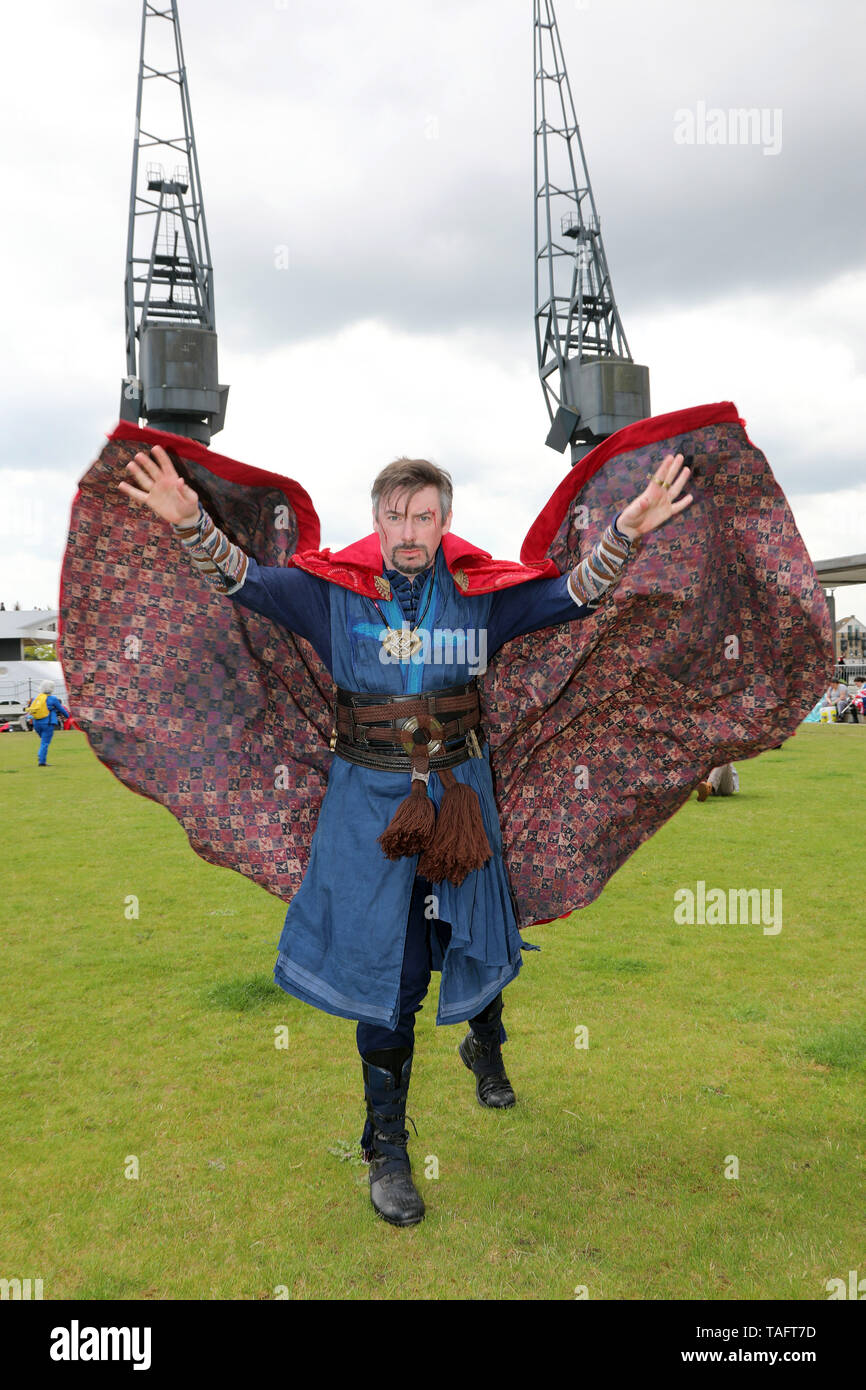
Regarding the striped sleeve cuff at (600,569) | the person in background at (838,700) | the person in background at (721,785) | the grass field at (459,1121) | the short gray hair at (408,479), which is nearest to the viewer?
the grass field at (459,1121)

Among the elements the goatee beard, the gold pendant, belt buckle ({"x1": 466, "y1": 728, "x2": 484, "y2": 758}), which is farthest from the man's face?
belt buckle ({"x1": 466, "y1": 728, "x2": 484, "y2": 758})

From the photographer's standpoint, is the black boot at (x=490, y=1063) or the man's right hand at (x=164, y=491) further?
the black boot at (x=490, y=1063)

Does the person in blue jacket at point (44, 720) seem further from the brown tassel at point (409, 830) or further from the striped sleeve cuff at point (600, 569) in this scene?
the striped sleeve cuff at point (600, 569)

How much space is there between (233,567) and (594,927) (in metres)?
4.08

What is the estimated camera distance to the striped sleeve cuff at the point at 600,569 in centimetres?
315

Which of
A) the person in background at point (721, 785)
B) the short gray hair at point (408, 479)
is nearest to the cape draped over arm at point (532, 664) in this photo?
the short gray hair at point (408, 479)

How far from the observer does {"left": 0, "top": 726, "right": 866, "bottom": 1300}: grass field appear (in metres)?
2.85

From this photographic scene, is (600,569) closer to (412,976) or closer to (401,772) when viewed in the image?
(401,772)

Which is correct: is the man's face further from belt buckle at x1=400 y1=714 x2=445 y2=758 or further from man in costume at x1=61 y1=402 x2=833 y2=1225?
belt buckle at x1=400 y1=714 x2=445 y2=758

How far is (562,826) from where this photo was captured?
12.9 feet

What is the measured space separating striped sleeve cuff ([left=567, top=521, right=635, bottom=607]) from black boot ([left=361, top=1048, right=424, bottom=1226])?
1.74 meters

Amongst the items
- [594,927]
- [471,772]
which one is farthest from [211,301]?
[471,772]

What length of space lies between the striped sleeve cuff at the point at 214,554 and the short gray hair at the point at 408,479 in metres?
0.53
